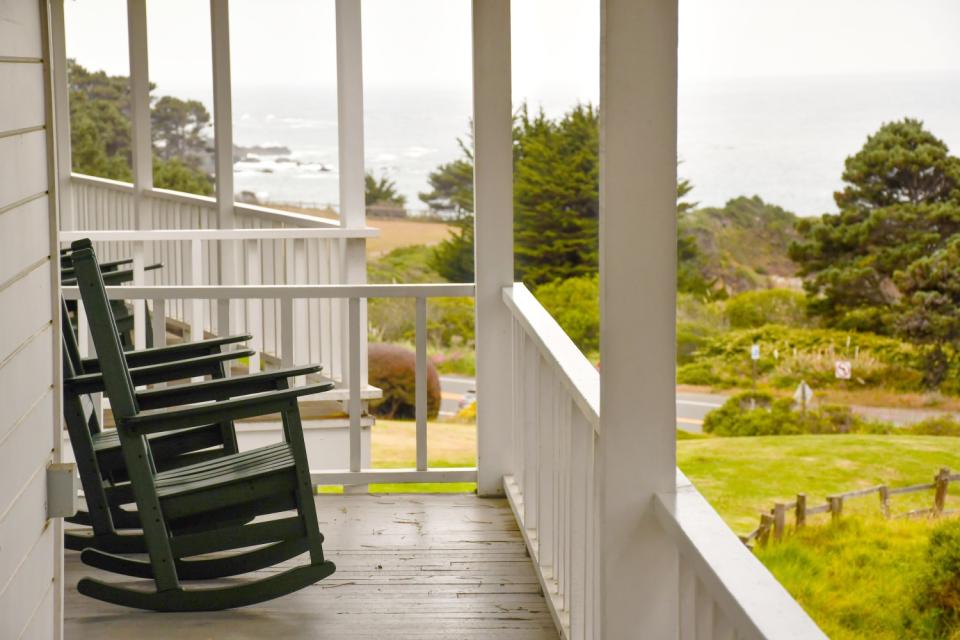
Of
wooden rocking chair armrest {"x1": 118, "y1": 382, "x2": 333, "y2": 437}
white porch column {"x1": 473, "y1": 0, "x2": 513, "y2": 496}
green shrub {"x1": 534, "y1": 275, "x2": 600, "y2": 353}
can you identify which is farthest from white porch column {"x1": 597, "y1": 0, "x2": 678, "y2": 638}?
green shrub {"x1": 534, "y1": 275, "x2": 600, "y2": 353}

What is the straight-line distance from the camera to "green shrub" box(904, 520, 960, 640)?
261cm

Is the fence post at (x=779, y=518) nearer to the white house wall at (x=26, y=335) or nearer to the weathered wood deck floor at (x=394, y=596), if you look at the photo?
the weathered wood deck floor at (x=394, y=596)

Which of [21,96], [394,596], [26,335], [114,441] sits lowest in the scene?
[394,596]

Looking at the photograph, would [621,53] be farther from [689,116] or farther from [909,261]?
[689,116]

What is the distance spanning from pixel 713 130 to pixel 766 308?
372 cm

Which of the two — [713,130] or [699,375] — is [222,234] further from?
[713,130]

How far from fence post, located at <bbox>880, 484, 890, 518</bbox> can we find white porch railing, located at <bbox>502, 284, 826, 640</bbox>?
0.88 meters

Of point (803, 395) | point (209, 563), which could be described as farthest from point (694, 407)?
point (209, 563)

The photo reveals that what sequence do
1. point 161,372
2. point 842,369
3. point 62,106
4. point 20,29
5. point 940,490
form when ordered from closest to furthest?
1. point 20,29
2. point 940,490
3. point 842,369
4. point 161,372
5. point 62,106

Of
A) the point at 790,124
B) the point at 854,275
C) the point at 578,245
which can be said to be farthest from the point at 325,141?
the point at 854,275

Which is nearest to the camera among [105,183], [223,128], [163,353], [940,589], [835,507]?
[940,589]

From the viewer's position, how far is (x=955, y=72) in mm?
3461

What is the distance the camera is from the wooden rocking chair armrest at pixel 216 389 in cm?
356

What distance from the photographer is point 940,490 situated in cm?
291
